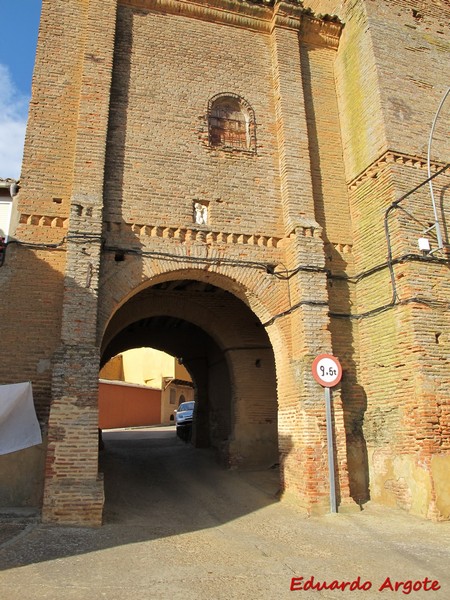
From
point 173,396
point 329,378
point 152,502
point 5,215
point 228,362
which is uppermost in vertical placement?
point 5,215

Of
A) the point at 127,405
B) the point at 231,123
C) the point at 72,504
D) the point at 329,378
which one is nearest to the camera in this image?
the point at 72,504

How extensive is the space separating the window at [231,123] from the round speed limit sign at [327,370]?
15.2 ft

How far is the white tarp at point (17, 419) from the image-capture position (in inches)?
267

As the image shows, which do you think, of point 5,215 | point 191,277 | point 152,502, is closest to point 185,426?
point 152,502

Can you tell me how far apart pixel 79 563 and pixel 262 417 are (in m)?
6.90

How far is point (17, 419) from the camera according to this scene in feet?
22.9

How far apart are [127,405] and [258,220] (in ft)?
65.2

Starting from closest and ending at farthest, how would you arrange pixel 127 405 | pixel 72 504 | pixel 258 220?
pixel 72 504 → pixel 258 220 → pixel 127 405

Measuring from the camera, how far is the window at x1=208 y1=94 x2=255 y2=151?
10156 millimetres

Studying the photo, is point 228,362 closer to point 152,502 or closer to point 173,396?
point 152,502

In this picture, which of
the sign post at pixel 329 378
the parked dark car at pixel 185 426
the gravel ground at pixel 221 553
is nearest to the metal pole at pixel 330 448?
the sign post at pixel 329 378

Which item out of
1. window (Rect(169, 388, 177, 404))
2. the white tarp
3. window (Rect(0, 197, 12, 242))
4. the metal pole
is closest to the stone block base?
the white tarp

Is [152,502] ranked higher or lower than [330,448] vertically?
lower

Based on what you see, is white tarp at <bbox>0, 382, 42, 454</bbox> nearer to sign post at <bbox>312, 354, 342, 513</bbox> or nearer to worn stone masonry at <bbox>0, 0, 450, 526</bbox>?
worn stone masonry at <bbox>0, 0, 450, 526</bbox>
